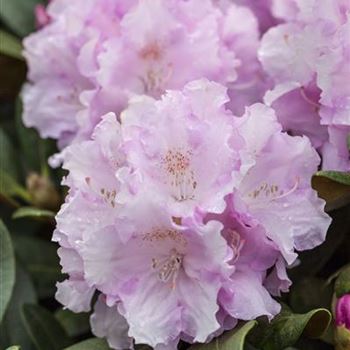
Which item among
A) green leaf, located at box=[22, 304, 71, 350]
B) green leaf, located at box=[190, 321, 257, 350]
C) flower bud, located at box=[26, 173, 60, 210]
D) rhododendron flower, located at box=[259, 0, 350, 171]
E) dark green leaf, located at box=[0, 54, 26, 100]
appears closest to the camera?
green leaf, located at box=[190, 321, 257, 350]

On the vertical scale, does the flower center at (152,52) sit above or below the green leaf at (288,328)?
above

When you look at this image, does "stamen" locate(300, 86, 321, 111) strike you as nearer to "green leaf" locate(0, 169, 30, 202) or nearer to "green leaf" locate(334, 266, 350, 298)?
"green leaf" locate(334, 266, 350, 298)

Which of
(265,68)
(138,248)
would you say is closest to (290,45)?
(265,68)

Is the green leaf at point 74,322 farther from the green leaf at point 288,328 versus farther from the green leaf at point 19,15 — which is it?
the green leaf at point 19,15

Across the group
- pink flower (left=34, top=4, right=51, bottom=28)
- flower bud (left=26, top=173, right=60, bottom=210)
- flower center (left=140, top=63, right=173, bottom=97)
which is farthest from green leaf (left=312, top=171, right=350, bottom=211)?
pink flower (left=34, top=4, right=51, bottom=28)

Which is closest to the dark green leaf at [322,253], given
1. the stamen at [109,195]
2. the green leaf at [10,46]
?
the stamen at [109,195]

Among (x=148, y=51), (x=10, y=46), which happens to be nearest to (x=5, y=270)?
(x=148, y=51)
